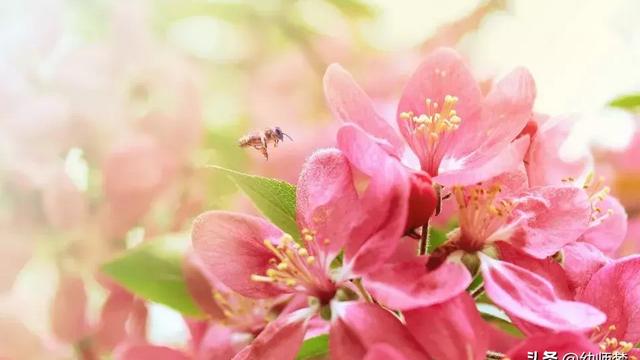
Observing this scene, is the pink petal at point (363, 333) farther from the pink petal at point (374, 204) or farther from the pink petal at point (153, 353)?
the pink petal at point (153, 353)

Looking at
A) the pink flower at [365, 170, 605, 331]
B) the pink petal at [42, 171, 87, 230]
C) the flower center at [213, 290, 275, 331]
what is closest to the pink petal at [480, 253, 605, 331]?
the pink flower at [365, 170, 605, 331]

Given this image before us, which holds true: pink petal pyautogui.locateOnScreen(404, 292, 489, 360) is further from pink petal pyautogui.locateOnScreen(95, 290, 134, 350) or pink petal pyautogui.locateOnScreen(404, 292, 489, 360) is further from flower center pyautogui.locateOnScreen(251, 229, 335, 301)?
pink petal pyautogui.locateOnScreen(95, 290, 134, 350)

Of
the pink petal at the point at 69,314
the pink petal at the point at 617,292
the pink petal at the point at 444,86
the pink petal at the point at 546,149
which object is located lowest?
the pink petal at the point at 69,314

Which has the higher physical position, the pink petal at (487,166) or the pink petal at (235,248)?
the pink petal at (487,166)

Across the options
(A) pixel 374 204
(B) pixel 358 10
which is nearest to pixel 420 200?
(A) pixel 374 204

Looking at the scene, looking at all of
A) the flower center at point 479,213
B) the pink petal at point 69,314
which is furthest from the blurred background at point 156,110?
the flower center at point 479,213

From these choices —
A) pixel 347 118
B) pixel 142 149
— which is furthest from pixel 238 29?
pixel 347 118

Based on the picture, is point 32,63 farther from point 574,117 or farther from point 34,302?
point 574,117
